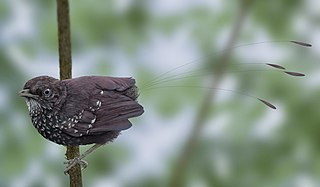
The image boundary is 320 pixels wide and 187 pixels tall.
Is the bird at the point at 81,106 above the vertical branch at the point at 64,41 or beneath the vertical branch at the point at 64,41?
beneath

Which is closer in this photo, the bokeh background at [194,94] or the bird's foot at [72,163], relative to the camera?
the bird's foot at [72,163]

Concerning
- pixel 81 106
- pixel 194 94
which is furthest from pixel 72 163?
pixel 194 94

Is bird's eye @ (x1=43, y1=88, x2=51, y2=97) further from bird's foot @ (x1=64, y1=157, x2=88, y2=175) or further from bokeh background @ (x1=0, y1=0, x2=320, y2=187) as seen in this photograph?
bokeh background @ (x1=0, y1=0, x2=320, y2=187)

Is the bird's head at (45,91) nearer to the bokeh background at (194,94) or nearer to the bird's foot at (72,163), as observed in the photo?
the bird's foot at (72,163)

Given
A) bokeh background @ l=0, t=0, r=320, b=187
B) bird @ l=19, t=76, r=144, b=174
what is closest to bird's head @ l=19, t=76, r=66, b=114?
bird @ l=19, t=76, r=144, b=174

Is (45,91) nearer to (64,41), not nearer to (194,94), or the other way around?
(64,41)

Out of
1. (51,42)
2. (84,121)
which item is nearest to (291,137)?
(51,42)

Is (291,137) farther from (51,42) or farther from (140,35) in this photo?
(51,42)

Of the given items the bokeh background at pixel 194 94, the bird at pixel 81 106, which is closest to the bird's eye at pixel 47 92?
the bird at pixel 81 106
